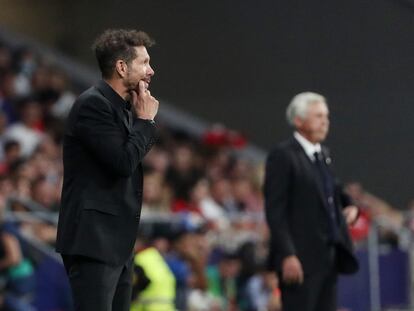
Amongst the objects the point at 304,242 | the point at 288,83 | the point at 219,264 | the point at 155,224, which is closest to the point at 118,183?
the point at 304,242

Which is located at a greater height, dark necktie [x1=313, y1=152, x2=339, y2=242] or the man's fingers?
the man's fingers

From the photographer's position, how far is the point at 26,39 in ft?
59.5

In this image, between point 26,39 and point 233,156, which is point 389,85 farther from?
point 26,39

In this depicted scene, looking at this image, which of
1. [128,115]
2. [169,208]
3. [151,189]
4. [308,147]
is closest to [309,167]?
[308,147]

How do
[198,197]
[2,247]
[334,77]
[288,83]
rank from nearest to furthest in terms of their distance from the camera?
[2,247] < [198,197] < [334,77] < [288,83]

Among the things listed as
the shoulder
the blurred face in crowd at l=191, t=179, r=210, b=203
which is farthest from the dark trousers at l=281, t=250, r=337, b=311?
the blurred face in crowd at l=191, t=179, r=210, b=203

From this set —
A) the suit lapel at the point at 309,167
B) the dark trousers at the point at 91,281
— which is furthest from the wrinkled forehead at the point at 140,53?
the suit lapel at the point at 309,167

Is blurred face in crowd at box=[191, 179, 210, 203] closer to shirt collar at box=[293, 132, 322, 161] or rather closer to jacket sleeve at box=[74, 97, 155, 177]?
shirt collar at box=[293, 132, 322, 161]

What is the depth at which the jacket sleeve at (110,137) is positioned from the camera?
16.8 feet

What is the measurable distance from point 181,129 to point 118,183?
1210 cm

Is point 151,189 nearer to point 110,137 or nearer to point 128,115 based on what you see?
point 128,115

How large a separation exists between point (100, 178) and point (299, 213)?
98.6 inches

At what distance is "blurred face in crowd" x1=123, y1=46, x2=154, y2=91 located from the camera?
5.32m

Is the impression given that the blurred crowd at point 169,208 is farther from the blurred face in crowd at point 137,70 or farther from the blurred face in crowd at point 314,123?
the blurred face in crowd at point 137,70
